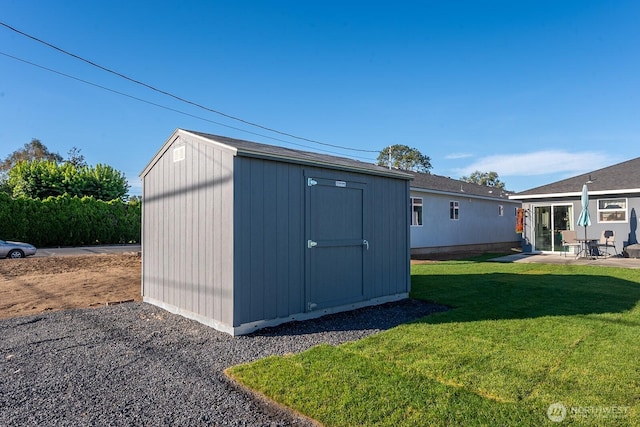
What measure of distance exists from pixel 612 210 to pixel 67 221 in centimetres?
2755

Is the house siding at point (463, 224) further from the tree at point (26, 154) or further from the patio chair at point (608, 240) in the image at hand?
the tree at point (26, 154)

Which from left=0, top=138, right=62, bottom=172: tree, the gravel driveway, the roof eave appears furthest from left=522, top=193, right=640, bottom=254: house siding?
left=0, top=138, right=62, bottom=172: tree

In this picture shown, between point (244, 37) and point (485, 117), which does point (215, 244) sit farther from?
point (485, 117)

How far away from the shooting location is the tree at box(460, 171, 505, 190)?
54.4m

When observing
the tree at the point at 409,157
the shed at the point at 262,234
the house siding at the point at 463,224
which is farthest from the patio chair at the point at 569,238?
the tree at the point at 409,157

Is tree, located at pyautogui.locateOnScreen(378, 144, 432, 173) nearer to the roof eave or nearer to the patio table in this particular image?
the roof eave

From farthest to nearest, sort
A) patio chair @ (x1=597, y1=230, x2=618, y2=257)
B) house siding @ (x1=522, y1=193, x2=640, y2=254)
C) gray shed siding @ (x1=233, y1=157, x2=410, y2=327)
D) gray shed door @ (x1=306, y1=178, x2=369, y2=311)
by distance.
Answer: patio chair @ (x1=597, y1=230, x2=618, y2=257)
house siding @ (x1=522, y1=193, x2=640, y2=254)
gray shed door @ (x1=306, y1=178, x2=369, y2=311)
gray shed siding @ (x1=233, y1=157, x2=410, y2=327)

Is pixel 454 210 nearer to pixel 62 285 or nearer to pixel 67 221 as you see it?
pixel 62 285

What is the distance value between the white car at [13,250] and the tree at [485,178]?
170 feet

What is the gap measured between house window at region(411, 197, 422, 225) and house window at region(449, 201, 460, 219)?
2.43 meters

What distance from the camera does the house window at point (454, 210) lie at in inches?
676

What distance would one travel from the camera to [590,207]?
14.1m

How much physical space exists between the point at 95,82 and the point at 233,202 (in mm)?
8356

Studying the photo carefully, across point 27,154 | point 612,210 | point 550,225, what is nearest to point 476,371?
point 612,210
